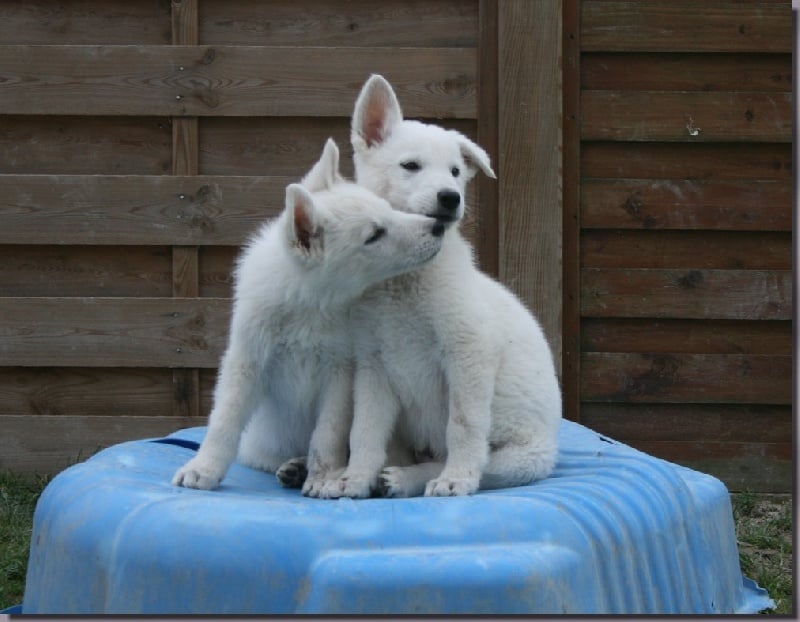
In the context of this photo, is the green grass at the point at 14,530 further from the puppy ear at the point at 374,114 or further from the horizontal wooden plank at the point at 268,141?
the puppy ear at the point at 374,114

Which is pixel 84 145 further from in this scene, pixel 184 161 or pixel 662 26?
pixel 662 26

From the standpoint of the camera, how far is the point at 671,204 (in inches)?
211

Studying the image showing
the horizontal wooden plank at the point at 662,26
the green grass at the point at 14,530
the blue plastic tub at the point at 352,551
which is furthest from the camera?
the horizontal wooden plank at the point at 662,26

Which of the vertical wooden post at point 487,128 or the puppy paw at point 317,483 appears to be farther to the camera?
the vertical wooden post at point 487,128

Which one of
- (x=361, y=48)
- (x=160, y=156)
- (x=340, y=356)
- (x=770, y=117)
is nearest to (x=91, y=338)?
(x=160, y=156)

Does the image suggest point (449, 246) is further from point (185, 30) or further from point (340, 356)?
point (185, 30)

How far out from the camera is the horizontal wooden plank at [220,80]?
5215 millimetres

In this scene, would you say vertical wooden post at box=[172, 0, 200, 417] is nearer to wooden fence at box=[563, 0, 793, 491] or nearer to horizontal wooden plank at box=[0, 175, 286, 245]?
horizontal wooden plank at box=[0, 175, 286, 245]

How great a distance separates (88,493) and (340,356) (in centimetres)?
87

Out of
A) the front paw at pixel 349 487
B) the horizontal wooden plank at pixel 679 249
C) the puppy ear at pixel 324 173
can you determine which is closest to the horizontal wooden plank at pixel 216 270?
the horizontal wooden plank at pixel 679 249

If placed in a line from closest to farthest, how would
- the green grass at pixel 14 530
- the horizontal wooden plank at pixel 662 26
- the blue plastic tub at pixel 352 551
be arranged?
the blue plastic tub at pixel 352 551 → the green grass at pixel 14 530 → the horizontal wooden plank at pixel 662 26

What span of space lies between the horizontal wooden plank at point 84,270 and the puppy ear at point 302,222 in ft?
7.22

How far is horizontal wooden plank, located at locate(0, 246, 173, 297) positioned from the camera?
17.5ft

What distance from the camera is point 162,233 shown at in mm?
5254
